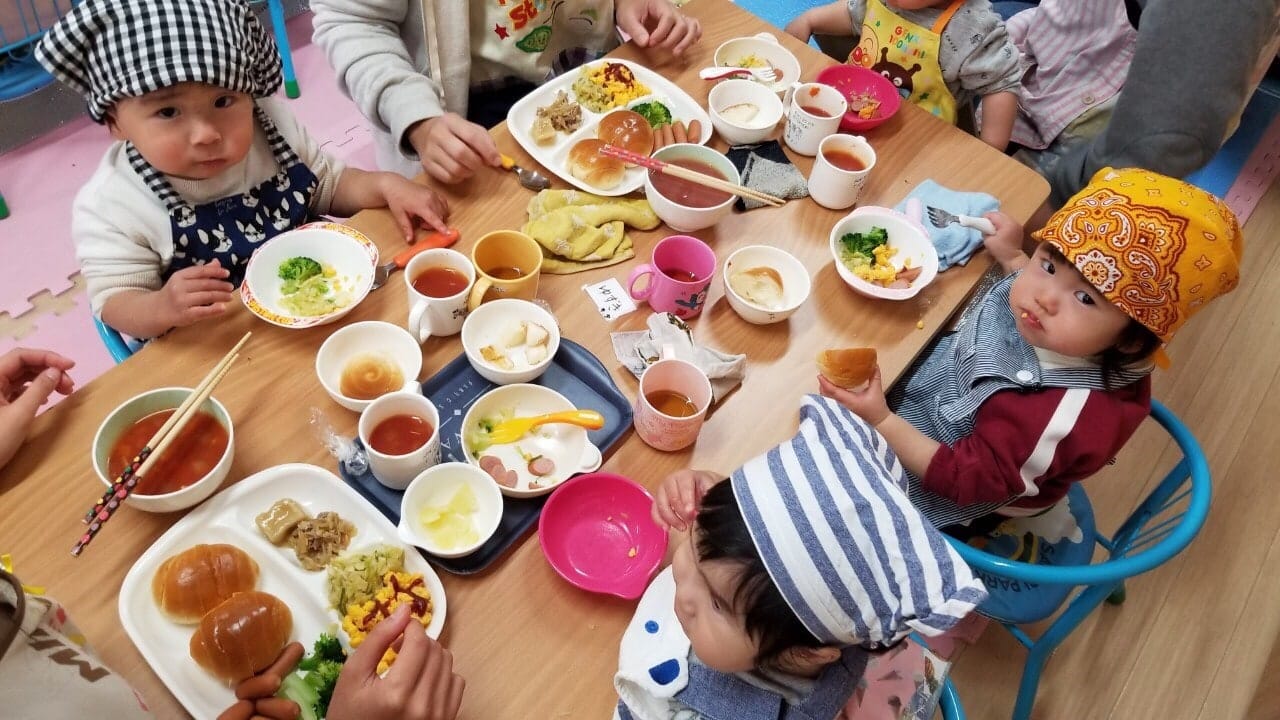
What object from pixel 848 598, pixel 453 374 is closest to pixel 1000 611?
pixel 848 598

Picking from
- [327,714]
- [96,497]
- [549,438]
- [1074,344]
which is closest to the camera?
[327,714]

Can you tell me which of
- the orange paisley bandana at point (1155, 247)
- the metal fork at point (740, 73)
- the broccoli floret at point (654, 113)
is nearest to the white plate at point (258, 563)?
the broccoli floret at point (654, 113)

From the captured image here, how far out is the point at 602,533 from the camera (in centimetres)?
109

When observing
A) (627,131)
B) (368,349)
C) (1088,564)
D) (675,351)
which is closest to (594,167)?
(627,131)

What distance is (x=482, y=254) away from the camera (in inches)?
51.8

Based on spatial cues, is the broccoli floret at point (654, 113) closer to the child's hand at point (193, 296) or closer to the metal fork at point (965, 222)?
the metal fork at point (965, 222)

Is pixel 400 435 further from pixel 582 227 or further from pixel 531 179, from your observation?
pixel 531 179

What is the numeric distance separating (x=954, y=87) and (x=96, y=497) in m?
2.14

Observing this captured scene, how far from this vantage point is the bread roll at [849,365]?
126 centimetres

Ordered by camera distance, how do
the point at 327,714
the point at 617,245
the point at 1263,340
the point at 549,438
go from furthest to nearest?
the point at 1263,340
the point at 617,245
the point at 549,438
the point at 327,714

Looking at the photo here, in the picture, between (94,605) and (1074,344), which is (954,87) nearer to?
(1074,344)

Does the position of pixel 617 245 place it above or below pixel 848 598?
below

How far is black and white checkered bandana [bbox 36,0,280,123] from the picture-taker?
110cm

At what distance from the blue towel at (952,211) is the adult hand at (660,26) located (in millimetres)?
656
